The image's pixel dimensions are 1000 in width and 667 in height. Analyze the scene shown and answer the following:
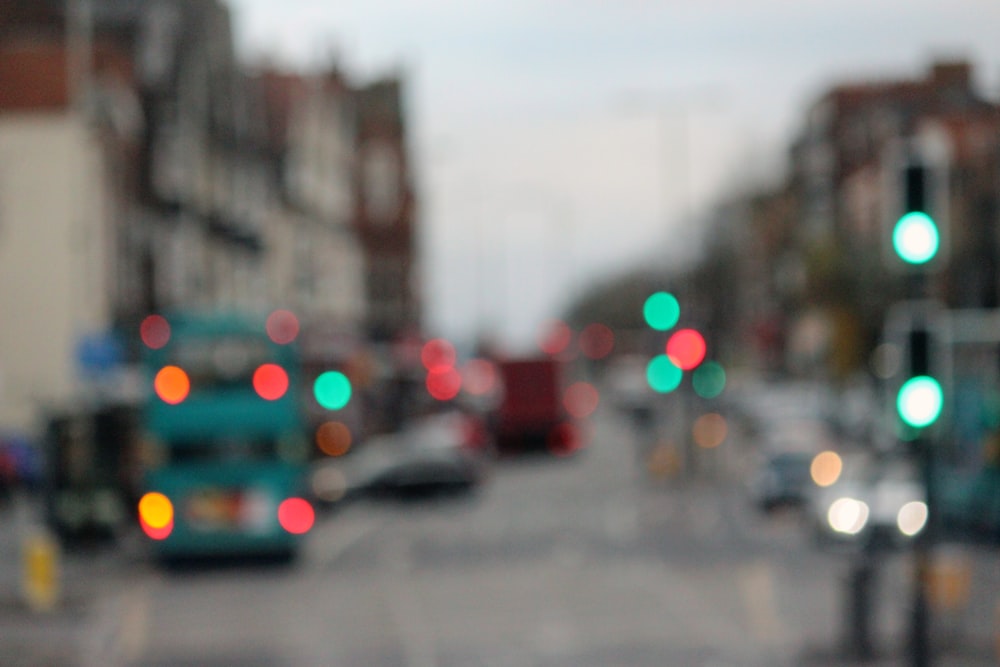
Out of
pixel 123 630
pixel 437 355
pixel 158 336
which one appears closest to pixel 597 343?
pixel 437 355

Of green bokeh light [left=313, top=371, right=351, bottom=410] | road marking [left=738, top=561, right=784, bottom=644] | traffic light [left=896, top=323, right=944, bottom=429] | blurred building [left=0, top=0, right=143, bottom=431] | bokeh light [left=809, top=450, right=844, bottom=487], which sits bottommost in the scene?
road marking [left=738, top=561, right=784, bottom=644]

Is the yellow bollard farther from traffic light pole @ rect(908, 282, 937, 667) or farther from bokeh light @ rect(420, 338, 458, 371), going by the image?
bokeh light @ rect(420, 338, 458, 371)

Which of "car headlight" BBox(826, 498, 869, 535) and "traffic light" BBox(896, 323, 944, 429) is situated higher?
"traffic light" BBox(896, 323, 944, 429)

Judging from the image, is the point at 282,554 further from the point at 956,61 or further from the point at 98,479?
the point at 956,61

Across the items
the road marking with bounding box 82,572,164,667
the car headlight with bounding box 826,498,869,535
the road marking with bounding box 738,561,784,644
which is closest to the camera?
the road marking with bounding box 82,572,164,667

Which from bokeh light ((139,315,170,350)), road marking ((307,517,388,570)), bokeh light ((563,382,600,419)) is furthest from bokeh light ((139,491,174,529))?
bokeh light ((563,382,600,419))

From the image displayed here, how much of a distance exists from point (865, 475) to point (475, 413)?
2977cm

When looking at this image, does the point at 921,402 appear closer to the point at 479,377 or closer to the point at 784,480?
the point at 784,480

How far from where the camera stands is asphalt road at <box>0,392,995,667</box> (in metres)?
15.9

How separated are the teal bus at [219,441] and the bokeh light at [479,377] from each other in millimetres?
34094

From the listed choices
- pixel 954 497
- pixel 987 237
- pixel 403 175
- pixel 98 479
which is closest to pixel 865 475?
pixel 954 497

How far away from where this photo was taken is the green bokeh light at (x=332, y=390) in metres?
42.0

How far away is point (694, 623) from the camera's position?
17.8 metres

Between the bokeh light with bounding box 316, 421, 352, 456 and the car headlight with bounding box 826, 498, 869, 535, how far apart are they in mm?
17484
